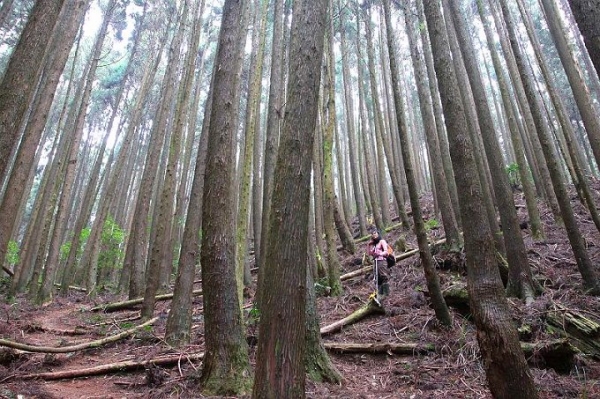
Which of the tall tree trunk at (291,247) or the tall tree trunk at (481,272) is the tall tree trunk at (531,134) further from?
the tall tree trunk at (291,247)

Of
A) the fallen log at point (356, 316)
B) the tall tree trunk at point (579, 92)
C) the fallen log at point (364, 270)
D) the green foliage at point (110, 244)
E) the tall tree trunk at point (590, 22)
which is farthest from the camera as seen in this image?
the green foliage at point (110, 244)

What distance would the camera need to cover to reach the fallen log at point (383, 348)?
200 inches

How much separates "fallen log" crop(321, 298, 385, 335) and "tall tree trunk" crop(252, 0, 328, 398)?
3636 millimetres

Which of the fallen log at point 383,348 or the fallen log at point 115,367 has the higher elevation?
the fallen log at point 383,348

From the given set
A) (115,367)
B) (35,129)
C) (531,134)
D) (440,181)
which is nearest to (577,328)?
(440,181)

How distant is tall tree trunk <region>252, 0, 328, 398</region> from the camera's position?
234 cm

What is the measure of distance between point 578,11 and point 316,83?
7.14 feet

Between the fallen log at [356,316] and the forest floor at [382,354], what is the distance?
74mm

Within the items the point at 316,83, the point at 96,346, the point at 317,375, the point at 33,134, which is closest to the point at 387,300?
the point at 317,375

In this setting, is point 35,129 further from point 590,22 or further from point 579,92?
point 579,92

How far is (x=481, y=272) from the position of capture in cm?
316

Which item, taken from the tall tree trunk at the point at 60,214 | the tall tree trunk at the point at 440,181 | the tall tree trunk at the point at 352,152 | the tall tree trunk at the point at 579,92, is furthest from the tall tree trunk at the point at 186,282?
the tall tree trunk at the point at 352,152

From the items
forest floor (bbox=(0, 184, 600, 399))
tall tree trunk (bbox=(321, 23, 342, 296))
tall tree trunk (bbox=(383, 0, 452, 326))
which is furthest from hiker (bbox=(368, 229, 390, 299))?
tall tree trunk (bbox=(383, 0, 452, 326))

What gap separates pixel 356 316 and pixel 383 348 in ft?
4.02
